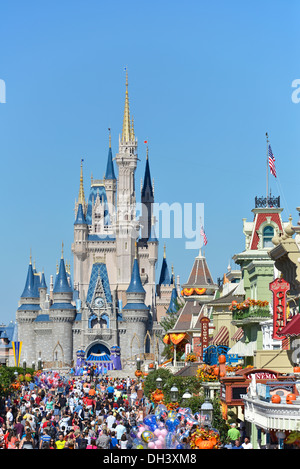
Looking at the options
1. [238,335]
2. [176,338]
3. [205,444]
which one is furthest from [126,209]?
[205,444]

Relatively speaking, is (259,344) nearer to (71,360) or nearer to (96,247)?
(71,360)

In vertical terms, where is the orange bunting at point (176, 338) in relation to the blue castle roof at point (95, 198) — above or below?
below

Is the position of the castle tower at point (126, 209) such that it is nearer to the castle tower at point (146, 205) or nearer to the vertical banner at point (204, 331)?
the castle tower at point (146, 205)

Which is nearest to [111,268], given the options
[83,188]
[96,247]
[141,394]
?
[96,247]

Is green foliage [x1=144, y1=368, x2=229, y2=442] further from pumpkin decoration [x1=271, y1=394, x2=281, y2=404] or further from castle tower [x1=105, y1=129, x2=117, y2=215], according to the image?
castle tower [x1=105, y1=129, x2=117, y2=215]

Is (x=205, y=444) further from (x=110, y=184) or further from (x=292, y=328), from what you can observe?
(x=110, y=184)

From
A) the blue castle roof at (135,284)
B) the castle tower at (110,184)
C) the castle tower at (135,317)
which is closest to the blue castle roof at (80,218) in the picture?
the castle tower at (110,184)

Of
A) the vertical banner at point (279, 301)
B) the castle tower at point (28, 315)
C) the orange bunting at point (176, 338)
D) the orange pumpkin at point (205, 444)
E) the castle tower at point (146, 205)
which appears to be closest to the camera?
the orange pumpkin at point (205, 444)

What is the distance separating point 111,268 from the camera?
160625 mm

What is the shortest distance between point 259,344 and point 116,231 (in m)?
119

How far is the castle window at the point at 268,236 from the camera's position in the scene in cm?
4331

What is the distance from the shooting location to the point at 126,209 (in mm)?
160000

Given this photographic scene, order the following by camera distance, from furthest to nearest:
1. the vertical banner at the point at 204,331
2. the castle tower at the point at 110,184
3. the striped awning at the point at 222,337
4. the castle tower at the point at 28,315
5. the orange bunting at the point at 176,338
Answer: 1. the castle tower at the point at 110,184
2. the castle tower at the point at 28,315
3. the orange bunting at the point at 176,338
4. the vertical banner at the point at 204,331
5. the striped awning at the point at 222,337

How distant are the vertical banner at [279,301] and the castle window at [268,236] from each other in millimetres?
9796
